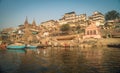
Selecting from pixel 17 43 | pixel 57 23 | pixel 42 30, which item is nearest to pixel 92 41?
pixel 57 23

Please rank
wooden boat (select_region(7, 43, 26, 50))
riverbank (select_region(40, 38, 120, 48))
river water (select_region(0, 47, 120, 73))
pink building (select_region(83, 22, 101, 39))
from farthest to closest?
1. wooden boat (select_region(7, 43, 26, 50))
2. pink building (select_region(83, 22, 101, 39))
3. riverbank (select_region(40, 38, 120, 48))
4. river water (select_region(0, 47, 120, 73))

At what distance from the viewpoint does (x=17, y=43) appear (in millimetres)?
31297

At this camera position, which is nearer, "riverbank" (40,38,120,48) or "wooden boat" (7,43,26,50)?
"riverbank" (40,38,120,48)

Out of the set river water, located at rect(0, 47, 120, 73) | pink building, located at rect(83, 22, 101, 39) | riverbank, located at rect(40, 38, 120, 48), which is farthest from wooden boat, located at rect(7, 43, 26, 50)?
river water, located at rect(0, 47, 120, 73)

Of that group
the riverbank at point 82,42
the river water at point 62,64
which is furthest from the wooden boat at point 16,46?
the river water at point 62,64

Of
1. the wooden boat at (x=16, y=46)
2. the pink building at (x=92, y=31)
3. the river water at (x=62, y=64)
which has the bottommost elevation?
the river water at (x=62, y=64)

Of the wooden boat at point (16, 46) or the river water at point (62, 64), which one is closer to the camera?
the river water at point (62, 64)

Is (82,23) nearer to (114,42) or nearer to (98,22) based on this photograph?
(98,22)

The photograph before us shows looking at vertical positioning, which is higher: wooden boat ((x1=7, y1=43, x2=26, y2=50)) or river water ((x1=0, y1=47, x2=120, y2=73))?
wooden boat ((x1=7, y1=43, x2=26, y2=50))

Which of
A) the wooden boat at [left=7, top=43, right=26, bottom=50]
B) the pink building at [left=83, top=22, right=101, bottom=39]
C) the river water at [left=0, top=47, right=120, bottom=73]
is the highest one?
the pink building at [left=83, top=22, right=101, bottom=39]

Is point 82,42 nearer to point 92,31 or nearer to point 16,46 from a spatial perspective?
point 92,31

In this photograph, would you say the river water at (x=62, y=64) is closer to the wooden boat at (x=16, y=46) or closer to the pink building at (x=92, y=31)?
the pink building at (x=92, y=31)

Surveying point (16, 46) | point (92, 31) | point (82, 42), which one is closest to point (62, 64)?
point (92, 31)

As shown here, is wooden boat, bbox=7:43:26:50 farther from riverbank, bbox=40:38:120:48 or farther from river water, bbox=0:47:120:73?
river water, bbox=0:47:120:73
